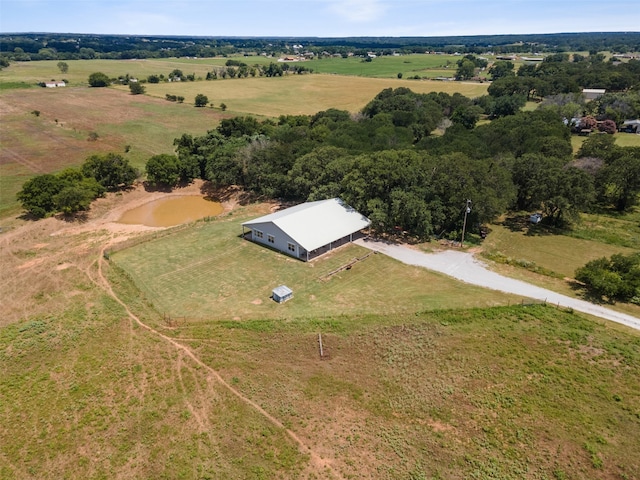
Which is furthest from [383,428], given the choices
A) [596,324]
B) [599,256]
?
[599,256]

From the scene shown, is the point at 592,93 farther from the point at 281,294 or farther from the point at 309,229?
Result: the point at 281,294

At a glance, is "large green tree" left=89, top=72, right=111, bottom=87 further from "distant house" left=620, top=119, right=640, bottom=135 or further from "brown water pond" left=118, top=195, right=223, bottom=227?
"distant house" left=620, top=119, right=640, bottom=135

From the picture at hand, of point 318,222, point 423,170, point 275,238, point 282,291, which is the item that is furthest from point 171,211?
point 423,170

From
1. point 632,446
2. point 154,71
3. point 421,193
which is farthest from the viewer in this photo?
point 154,71

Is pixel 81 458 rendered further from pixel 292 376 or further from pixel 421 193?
pixel 421 193

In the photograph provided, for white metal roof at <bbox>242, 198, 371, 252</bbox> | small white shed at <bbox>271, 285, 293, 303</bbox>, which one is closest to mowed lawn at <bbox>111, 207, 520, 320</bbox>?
small white shed at <bbox>271, 285, 293, 303</bbox>
